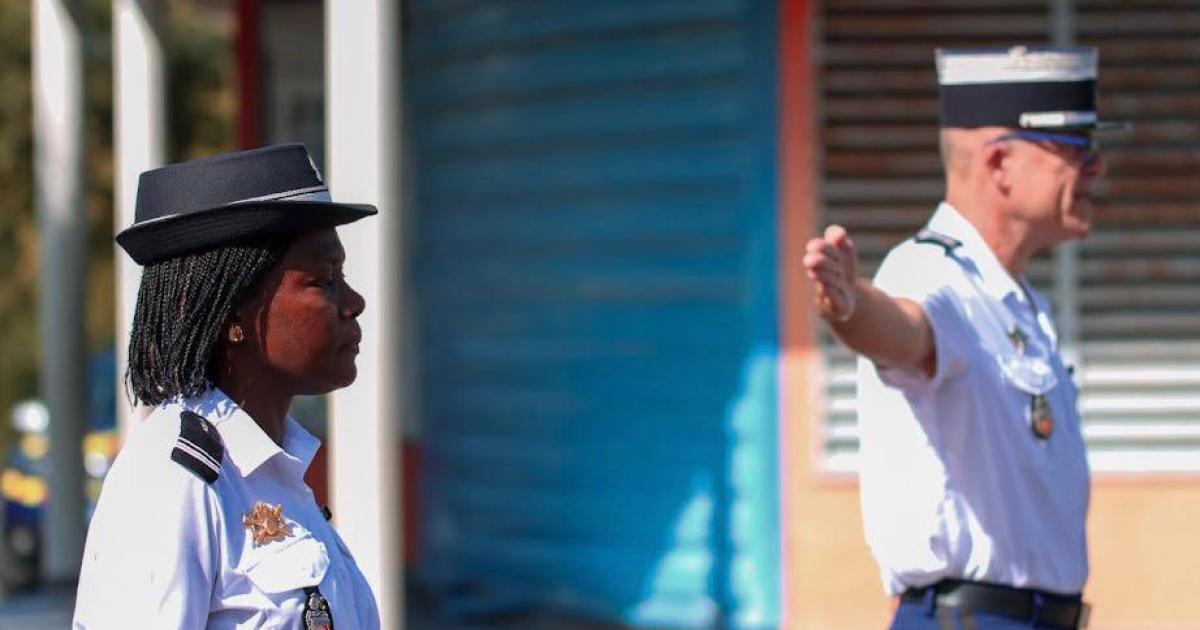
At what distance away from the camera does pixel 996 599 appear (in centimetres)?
368

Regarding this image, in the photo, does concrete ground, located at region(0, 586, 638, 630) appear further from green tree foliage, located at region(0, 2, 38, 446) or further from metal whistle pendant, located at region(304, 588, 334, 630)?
green tree foliage, located at region(0, 2, 38, 446)

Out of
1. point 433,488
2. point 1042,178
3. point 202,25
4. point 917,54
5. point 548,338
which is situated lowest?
point 433,488

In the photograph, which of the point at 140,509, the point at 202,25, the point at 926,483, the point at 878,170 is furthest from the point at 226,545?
the point at 202,25

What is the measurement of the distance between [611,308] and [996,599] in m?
4.24

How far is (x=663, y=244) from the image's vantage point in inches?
303

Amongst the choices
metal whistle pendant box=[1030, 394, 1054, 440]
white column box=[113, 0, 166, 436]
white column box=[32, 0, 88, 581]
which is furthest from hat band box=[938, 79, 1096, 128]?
white column box=[32, 0, 88, 581]

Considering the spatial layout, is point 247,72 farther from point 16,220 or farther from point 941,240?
point 16,220

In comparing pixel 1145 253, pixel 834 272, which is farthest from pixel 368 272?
pixel 1145 253

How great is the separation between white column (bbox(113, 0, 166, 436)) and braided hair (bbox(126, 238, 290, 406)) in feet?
16.8

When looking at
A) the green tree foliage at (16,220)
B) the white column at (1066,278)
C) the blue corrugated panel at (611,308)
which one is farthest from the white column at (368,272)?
the green tree foliage at (16,220)

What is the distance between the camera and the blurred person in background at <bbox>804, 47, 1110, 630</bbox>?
144 inches

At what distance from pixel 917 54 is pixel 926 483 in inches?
156

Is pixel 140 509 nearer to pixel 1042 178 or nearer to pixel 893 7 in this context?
pixel 1042 178

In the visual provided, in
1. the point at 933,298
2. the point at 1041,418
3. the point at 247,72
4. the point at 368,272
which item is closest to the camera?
the point at 933,298
